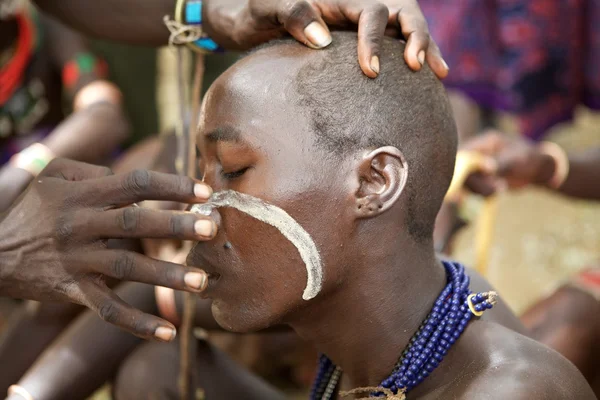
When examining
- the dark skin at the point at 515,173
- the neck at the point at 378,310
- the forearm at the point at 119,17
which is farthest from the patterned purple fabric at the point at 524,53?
the neck at the point at 378,310

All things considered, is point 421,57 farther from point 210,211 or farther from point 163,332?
point 163,332

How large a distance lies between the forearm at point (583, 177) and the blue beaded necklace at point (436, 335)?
1.66m

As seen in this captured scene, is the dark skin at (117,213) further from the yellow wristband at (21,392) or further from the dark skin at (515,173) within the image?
the dark skin at (515,173)

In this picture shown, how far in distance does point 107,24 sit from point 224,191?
115 cm

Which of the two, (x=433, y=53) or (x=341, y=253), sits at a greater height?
(x=433, y=53)

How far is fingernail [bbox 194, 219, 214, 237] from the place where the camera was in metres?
1.69

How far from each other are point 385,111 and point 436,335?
22.0 inches

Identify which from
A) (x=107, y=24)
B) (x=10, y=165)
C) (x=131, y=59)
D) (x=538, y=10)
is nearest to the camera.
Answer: (x=107, y=24)

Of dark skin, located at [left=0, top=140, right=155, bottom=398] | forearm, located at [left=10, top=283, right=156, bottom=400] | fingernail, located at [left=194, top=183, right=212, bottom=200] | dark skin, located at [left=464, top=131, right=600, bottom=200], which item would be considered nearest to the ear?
fingernail, located at [left=194, top=183, right=212, bottom=200]

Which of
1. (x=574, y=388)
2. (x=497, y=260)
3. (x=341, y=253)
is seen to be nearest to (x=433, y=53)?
(x=341, y=253)

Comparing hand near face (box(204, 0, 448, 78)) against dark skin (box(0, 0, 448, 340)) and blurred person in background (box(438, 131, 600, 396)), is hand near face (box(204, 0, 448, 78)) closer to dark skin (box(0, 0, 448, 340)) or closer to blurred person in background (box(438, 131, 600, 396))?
dark skin (box(0, 0, 448, 340))

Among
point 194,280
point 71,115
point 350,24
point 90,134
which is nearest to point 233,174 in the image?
point 194,280

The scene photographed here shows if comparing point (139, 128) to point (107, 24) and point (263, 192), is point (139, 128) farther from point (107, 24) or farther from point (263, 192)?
point (263, 192)

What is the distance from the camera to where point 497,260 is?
5031 mm
